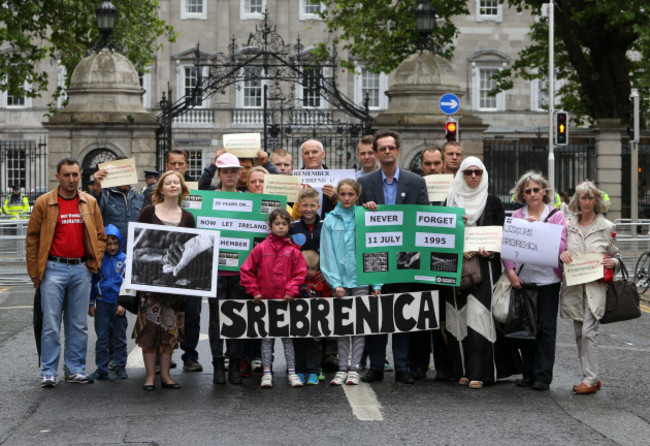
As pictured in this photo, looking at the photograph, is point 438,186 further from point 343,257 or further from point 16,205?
point 16,205

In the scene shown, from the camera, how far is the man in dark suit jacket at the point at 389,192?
33.4 ft

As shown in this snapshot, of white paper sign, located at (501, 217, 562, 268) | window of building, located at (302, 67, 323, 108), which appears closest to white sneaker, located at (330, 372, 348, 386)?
white paper sign, located at (501, 217, 562, 268)

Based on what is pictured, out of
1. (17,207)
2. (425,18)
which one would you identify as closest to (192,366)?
(425,18)

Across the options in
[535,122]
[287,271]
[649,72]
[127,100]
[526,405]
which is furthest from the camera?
[535,122]

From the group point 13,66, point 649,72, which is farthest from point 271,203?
point 13,66

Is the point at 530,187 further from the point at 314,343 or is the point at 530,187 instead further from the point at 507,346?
the point at 314,343

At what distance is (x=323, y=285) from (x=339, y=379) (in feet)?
2.84

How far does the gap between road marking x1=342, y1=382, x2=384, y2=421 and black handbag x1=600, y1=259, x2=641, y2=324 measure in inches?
81.6

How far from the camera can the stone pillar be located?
2800 cm

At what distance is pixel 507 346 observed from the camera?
10.2 m

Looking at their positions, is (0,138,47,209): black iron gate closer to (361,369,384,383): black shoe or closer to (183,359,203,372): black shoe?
(183,359,203,372): black shoe

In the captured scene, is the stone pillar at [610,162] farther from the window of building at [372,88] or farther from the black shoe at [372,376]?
the window of building at [372,88]

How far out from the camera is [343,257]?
33.1 ft

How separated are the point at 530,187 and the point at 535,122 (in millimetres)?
51934
